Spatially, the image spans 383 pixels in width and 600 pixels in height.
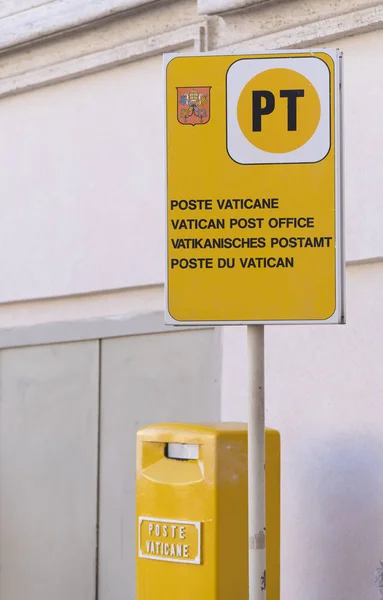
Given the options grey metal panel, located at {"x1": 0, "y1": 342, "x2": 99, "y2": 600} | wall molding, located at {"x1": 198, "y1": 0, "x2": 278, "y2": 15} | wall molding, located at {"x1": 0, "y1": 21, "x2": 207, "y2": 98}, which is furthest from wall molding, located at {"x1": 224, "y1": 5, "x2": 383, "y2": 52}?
grey metal panel, located at {"x1": 0, "y1": 342, "x2": 99, "y2": 600}

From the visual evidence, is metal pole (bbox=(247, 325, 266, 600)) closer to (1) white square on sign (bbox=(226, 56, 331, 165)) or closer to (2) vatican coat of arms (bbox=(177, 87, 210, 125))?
(1) white square on sign (bbox=(226, 56, 331, 165))

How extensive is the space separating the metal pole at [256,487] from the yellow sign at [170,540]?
0.84 meters

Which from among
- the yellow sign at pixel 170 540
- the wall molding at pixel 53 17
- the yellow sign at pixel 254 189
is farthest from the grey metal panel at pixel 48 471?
the yellow sign at pixel 254 189

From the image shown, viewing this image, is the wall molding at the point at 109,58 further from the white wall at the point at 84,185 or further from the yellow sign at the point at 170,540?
the yellow sign at the point at 170,540

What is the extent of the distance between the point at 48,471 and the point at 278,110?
12.8 ft

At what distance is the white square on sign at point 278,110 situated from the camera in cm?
381

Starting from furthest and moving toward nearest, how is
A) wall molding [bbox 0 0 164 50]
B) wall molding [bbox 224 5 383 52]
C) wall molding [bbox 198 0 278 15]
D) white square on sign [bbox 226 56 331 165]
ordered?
wall molding [bbox 0 0 164 50] < wall molding [bbox 198 0 278 15] < wall molding [bbox 224 5 383 52] < white square on sign [bbox 226 56 331 165]

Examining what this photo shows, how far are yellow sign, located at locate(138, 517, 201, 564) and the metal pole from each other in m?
0.84

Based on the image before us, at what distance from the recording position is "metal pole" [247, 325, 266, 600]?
370cm

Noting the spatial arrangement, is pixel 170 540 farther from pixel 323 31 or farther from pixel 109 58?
pixel 109 58

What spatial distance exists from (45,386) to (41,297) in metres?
0.55

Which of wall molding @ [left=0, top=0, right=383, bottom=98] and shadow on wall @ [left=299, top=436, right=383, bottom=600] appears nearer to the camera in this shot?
shadow on wall @ [left=299, top=436, right=383, bottom=600]

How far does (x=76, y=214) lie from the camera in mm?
7059

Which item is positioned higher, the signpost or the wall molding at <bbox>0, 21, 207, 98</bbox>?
the wall molding at <bbox>0, 21, 207, 98</bbox>
